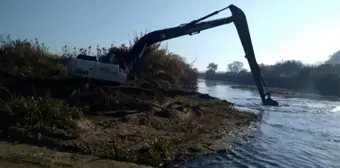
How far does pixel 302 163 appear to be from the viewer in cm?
1085

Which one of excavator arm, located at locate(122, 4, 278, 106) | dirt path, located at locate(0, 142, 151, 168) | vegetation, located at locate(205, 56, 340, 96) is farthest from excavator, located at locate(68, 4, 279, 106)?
vegetation, located at locate(205, 56, 340, 96)

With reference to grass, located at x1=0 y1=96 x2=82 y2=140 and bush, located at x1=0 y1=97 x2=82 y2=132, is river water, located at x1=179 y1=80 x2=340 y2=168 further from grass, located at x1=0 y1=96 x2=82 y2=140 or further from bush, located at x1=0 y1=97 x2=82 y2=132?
bush, located at x1=0 y1=97 x2=82 y2=132

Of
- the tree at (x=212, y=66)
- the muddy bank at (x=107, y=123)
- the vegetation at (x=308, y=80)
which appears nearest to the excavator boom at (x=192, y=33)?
the muddy bank at (x=107, y=123)

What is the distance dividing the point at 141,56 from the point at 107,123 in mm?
11599

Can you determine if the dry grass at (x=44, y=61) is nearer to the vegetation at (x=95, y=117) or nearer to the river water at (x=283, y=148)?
the vegetation at (x=95, y=117)

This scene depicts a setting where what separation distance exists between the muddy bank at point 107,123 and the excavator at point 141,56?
0.82 metres

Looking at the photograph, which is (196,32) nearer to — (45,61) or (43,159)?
(45,61)

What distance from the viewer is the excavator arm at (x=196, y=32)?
23.1 m

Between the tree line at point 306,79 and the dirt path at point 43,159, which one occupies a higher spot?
the tree line at point 306,79

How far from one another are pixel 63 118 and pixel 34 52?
13.3m

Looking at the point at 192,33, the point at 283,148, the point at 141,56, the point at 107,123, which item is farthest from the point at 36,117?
the point at 192,33

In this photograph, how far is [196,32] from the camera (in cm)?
2422

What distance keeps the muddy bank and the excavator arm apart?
4.92 meters

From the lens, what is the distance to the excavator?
18.5 meters
